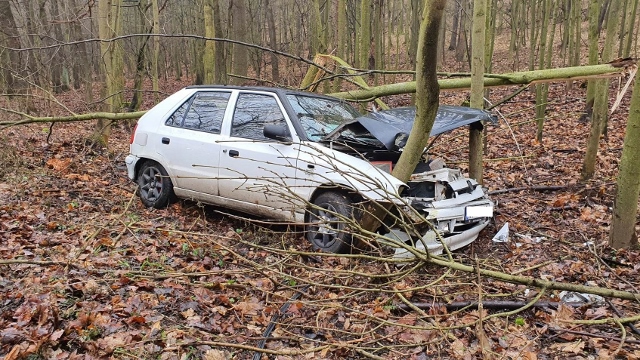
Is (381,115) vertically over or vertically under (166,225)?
over

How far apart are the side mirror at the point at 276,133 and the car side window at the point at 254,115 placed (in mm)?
A: 249

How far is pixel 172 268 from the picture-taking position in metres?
4.33

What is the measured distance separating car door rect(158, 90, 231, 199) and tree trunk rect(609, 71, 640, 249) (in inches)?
168

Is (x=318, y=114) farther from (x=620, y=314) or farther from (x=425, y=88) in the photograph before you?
(x=620, y=314)

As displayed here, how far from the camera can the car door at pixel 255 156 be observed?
5.10m

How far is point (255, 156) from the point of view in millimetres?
5258

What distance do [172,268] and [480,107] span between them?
3.90 m

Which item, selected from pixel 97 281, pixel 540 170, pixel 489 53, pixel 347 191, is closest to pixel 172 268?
pixel 97 281

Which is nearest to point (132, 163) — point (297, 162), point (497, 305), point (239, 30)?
point (297, 162)

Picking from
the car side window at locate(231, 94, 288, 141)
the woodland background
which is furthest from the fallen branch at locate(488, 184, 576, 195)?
the car side window at locate(231, 94, 288, 141)

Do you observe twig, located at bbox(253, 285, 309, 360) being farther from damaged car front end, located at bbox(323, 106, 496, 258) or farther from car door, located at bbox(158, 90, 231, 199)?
car door, located at bbox(158, 90, 231, 199)

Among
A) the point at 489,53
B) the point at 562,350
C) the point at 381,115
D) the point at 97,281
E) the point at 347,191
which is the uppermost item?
the point at 489,53

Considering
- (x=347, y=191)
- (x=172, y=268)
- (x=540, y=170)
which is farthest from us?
(x=540, y=170)

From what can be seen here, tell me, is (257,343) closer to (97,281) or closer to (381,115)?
(97,281)
